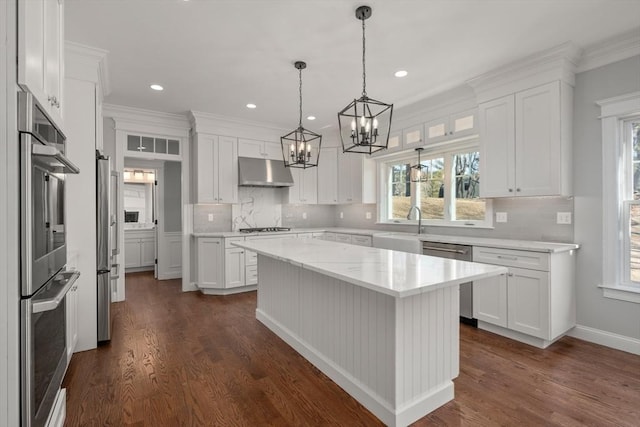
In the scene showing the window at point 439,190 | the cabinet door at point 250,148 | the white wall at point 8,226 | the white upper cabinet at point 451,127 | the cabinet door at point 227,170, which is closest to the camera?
the white wall at point 8,226

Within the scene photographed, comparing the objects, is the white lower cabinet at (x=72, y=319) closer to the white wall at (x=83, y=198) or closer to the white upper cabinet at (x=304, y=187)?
the white wall at (x=83, y=198)

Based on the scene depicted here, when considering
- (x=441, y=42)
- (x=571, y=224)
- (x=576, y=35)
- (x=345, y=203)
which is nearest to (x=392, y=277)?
(x=441, y=42)

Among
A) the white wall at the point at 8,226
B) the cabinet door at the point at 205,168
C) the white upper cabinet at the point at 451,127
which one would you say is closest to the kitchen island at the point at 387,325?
the white wall at the point at 8,226

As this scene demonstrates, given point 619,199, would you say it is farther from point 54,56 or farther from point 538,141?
point 54,56

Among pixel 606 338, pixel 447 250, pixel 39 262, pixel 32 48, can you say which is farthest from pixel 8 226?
pixel 606 338

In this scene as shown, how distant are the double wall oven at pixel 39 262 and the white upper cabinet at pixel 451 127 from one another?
3.78 m

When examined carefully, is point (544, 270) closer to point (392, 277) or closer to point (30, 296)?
point (392, 277)

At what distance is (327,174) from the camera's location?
5.92m

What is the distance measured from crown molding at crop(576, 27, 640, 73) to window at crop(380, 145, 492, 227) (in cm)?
128

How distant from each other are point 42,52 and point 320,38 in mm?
1942

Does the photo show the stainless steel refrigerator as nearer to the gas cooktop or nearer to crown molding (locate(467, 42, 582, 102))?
the gas cooktop

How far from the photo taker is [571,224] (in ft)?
10.1

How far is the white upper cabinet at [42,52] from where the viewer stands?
44.4 inches

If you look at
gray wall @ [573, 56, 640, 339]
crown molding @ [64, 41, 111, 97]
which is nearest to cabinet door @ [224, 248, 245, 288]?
crown molding @ [64, 41, 111, 97]
